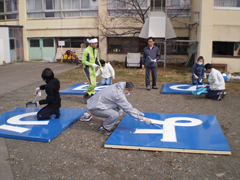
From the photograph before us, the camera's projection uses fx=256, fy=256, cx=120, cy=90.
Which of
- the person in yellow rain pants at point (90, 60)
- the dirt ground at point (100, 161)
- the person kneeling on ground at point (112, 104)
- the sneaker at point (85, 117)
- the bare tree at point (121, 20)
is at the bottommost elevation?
the dirt ground at point (100, 161)

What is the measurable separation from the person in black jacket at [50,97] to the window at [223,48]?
1284 cm

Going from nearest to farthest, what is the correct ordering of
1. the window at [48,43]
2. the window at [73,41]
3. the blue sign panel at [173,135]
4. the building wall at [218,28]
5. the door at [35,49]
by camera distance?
the blue sign panel at [173,135]
the building wall at [218,28]
the window at [73,41]
the window at [48,43]
the door at [35,49]

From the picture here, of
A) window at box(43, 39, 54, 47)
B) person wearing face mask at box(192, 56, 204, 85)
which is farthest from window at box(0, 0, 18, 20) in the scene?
person wearing face mask at box(192, 56, 204, 85)

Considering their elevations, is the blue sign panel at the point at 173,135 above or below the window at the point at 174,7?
below

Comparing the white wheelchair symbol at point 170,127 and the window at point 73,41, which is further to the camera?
the window at point 73,41

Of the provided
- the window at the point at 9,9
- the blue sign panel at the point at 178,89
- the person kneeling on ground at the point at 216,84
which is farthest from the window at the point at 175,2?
the window at the point at 9,9

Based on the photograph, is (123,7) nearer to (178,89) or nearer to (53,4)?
(53,4)

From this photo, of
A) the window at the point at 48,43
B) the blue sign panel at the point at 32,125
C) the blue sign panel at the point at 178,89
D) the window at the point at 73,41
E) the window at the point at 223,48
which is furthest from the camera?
the window at the point at 48,43

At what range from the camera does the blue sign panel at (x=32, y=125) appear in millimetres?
5035

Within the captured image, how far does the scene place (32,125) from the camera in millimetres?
5602

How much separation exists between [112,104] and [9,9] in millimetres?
23071

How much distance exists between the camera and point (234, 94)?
29.7 ft

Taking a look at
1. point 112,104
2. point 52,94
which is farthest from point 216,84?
point 52,94

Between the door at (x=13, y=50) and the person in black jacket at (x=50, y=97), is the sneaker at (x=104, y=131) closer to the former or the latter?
the person in black jacket at (x=50, y=97)
